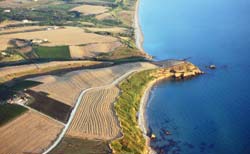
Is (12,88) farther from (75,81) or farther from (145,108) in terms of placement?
(145,108)

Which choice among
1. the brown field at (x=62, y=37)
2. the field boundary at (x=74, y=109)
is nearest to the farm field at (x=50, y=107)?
the field boundary at (x=74, y=109)

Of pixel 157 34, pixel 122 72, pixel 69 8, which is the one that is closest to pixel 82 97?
pixel 122 72

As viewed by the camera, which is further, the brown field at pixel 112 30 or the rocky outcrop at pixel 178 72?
the brown field at pixel 112 30

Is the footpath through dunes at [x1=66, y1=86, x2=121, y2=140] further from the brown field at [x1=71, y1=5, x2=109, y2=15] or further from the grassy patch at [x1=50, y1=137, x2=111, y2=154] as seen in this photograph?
the brown field at [x1=71, y1=5, x2=109, y2=15]

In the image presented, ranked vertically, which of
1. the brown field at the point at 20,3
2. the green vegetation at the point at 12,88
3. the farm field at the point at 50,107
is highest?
the brown field at the point at 20,3

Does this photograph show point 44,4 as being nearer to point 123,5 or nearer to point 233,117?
point 123,5

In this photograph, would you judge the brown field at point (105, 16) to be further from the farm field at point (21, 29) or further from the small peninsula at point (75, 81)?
the farm field at point (21, 29)
